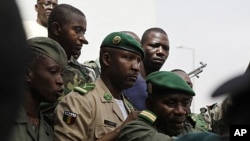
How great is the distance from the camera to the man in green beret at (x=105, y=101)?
2580 mm

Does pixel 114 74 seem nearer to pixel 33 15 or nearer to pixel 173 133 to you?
pixel 173 133

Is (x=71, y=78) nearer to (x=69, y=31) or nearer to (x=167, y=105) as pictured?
(x=69, y=31)

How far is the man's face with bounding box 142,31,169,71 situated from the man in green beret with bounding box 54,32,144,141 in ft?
3.47

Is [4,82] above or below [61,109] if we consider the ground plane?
above

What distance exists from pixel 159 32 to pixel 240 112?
380cm

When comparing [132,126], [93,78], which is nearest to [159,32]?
[93,78]

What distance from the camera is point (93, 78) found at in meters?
3.56

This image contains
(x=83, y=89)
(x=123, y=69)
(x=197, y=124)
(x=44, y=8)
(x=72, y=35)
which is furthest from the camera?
(x=44, y=8)

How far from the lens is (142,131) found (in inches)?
92.7

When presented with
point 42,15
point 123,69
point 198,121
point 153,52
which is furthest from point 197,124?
point 42,15

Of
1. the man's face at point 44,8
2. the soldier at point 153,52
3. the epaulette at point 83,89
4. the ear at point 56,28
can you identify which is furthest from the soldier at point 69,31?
the man's face at point 44,8

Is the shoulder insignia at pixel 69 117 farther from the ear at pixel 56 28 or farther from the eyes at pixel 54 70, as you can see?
the ear at pixel 56 28

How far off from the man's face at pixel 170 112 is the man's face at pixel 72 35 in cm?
95

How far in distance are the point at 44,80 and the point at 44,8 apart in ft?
7.47
